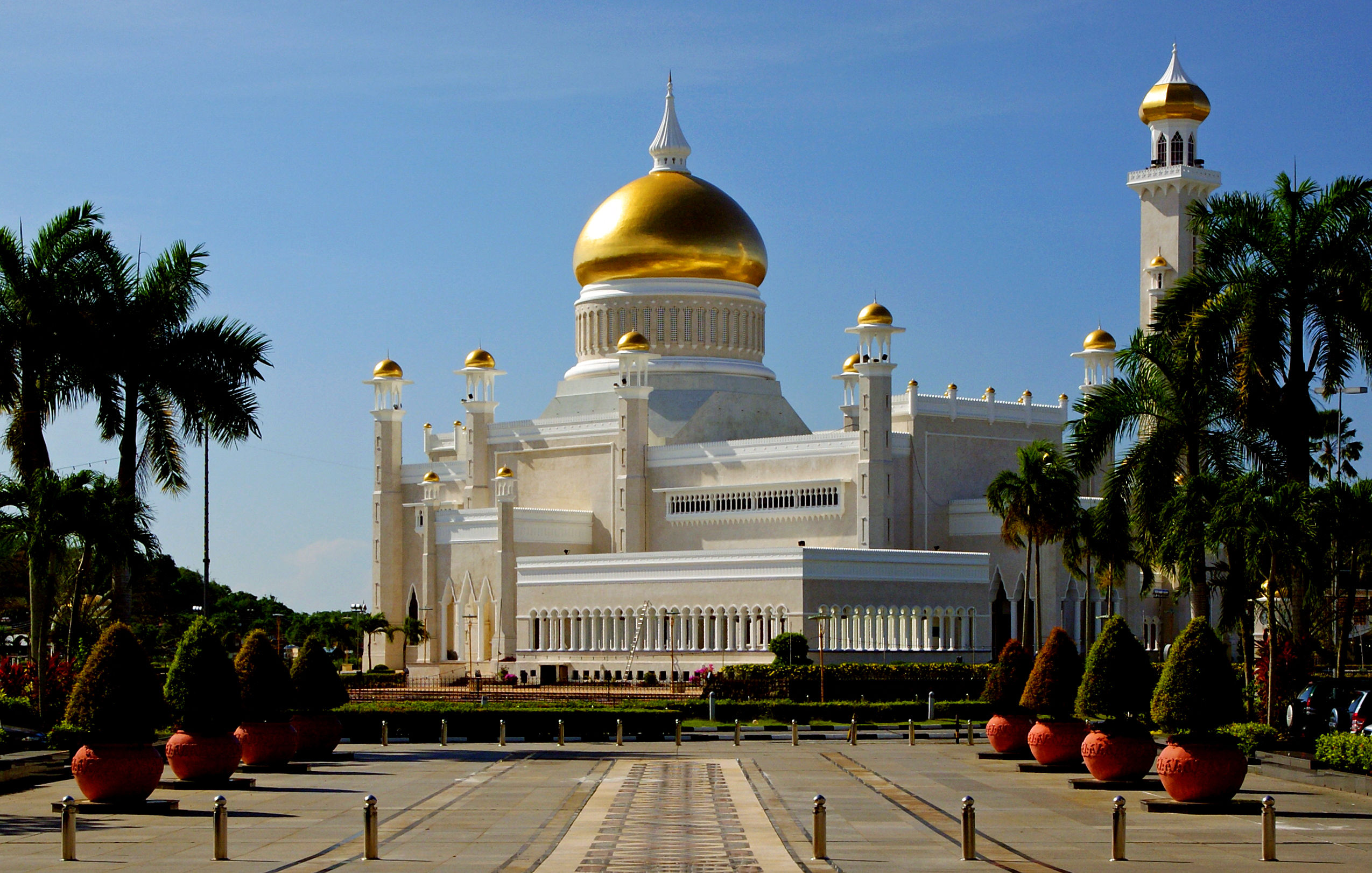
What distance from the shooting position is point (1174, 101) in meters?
68.6

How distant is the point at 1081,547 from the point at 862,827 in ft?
111

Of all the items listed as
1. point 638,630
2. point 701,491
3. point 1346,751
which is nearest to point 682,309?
point 701,491

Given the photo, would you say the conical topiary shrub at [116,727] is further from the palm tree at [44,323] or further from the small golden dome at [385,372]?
the small golden dome at [385,372]

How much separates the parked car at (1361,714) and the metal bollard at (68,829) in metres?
19.5

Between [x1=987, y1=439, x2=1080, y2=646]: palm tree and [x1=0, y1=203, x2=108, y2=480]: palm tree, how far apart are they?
28.1m

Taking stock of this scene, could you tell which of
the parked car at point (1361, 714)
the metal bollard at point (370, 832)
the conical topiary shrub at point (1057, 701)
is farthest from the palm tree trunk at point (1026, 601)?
the metal bollard at point (370, 832)

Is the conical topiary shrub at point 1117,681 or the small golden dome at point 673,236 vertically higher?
the small golden dome at point 673,236

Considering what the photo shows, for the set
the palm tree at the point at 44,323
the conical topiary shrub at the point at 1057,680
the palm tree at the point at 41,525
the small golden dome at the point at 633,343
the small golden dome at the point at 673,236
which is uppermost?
the small golden dome at the point at 673,236

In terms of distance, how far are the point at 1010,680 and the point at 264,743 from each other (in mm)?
12170

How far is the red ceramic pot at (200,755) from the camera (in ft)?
83.2

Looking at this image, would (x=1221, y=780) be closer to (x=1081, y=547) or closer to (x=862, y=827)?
(x=862, y=827)

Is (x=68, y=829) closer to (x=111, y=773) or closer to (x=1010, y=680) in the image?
(x=111, y=773)

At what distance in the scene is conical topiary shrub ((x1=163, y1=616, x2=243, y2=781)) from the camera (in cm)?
2533

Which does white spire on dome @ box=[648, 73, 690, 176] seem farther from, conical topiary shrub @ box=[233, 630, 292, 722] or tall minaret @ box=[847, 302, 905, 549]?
conical topiary shrub @ box=[233, 630, 292, 722]
